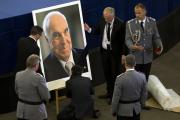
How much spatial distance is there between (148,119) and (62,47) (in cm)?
172

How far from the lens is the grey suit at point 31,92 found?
19.4 feet

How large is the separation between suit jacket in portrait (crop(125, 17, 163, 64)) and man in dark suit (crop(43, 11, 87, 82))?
0.89 m

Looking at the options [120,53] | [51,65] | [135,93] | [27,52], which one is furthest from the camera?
[120,53]

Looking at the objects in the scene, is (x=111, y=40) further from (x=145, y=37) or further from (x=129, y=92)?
(x=129, y=92)

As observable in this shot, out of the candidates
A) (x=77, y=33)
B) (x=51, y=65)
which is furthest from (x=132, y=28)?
(x=51, y=65)

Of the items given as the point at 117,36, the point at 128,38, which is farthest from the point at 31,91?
the point at 117,36

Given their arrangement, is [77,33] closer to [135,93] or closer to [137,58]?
[137,58]

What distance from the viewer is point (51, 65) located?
733cm

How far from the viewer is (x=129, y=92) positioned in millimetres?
5930

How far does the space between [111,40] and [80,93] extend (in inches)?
62.4

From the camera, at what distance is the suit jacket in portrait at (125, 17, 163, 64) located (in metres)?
7.43

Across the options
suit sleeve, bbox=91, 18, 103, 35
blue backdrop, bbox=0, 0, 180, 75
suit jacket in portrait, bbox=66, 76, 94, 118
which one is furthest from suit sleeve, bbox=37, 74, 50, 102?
suit sleeve, bbox=91, 18, 103, 35

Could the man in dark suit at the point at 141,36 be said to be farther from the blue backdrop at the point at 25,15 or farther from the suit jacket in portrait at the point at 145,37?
the blue backdrop at the point at 25,15

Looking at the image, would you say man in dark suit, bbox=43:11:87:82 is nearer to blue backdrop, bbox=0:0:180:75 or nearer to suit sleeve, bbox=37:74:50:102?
blue backdrop, bbox=0:0:180:75
